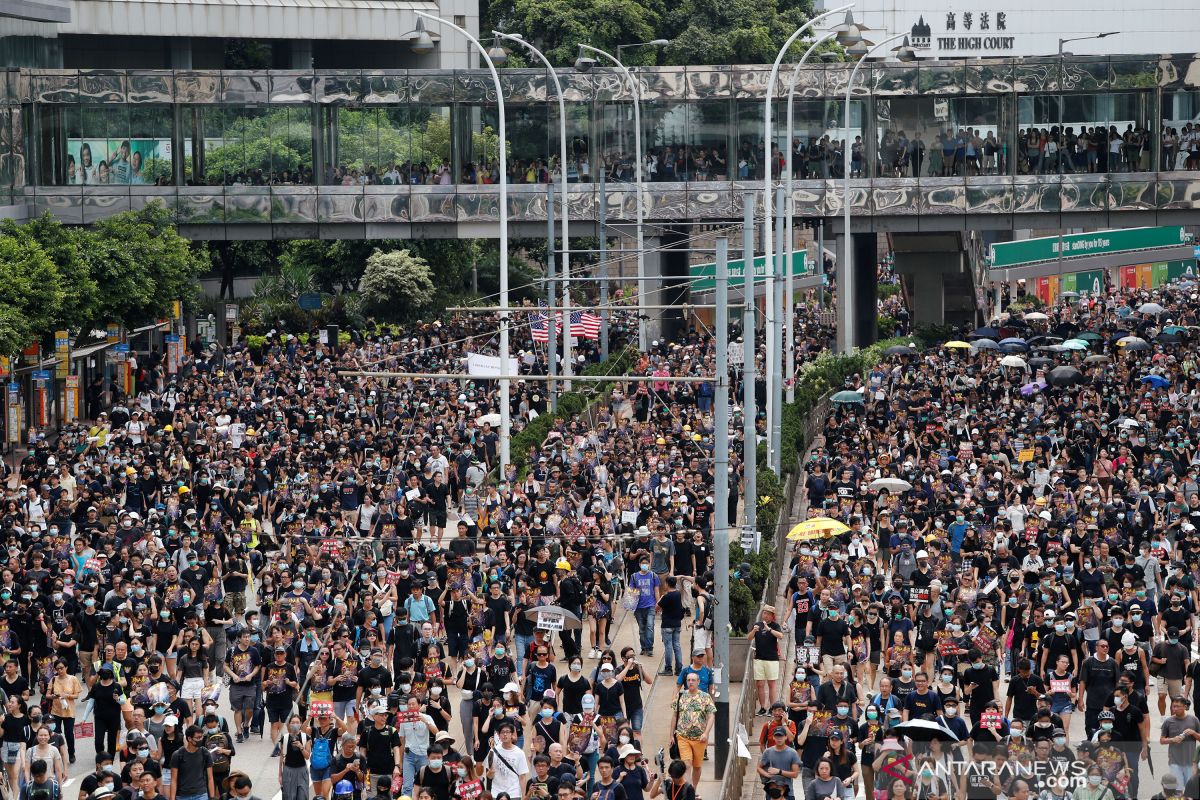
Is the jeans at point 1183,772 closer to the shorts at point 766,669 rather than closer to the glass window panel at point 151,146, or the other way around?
the shorts at point 766,669

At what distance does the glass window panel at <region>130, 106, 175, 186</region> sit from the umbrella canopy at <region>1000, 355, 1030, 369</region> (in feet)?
82.2

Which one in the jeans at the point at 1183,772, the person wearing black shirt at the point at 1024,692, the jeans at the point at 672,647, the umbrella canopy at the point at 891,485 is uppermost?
the umbrella canopy at the point at 891,485

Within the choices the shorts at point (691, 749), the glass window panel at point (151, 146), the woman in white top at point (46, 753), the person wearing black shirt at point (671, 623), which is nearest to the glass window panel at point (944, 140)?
the glass window panel at point (151, 146)

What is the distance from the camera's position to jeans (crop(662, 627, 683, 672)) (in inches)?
934

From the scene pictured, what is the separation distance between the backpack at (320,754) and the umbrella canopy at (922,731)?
16.6 feet

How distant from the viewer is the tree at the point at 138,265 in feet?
152

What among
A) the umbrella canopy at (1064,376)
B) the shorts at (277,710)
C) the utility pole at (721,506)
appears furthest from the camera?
the umbrella canopy at (1064,376)

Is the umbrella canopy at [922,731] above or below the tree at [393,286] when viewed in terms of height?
below

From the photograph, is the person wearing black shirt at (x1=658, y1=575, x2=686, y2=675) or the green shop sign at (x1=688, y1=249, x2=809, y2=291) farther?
the green shop sign at (x1=688, y1=249, x2=809, y2=291)

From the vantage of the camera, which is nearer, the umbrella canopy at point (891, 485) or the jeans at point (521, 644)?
the jeans at point (521, 644)

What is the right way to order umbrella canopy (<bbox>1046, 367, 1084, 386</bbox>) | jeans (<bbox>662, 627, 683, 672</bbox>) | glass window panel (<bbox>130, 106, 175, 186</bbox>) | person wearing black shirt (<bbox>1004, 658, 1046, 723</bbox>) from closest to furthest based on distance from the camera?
1. person wearing black shirt (<bbox>1004, 658, 1046, 723</bbox>)
2. jeans (<bbox>662, 627, 683, 672</bbox>)
3. umbrella canopy (<bbox>1046, 367, 1084, 386</bbox>)
4. glass window panel (<bbox>130, 106, 175, 186</bbox>)

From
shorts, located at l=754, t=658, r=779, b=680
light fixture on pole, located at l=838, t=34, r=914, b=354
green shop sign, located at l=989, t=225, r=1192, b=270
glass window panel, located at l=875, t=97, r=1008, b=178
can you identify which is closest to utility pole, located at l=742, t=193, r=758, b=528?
shorts, located at l=754, t=658, r=779, b=680

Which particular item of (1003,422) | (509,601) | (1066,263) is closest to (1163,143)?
(1066,263)

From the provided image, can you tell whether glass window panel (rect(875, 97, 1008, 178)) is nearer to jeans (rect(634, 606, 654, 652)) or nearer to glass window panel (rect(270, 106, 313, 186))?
glass window panel (rect(270, 106, 313, 186))
